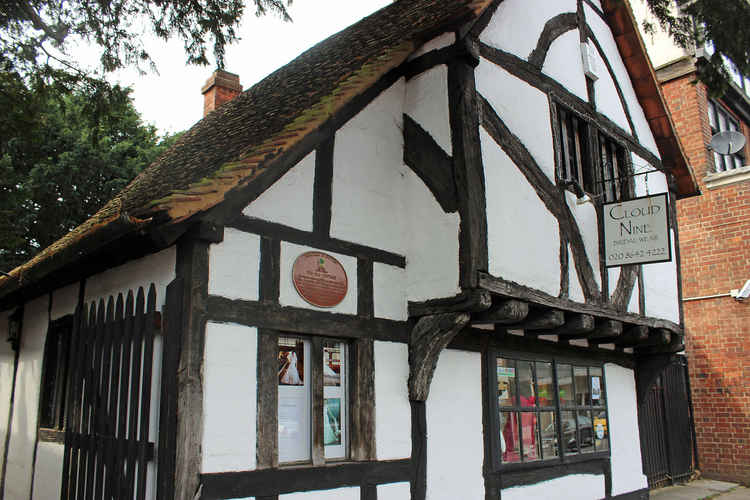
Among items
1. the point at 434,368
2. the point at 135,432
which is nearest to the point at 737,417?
the point at 434,368

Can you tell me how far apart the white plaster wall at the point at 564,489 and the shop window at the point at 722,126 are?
8.33 m

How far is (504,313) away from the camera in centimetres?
603

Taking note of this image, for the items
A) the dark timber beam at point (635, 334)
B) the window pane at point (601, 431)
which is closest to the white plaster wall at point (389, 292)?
the dark timber beam at point (635, 334)

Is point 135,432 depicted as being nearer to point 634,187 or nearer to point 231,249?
point 231,249

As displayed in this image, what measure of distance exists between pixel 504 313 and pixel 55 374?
197 inches

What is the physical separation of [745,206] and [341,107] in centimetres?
987

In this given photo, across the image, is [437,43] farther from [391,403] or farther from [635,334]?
[635,334]

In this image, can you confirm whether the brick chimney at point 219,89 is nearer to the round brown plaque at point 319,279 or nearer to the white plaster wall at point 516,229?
the white plaster wall at point 516,229

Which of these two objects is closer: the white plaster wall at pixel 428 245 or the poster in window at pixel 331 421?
the poster in window at pixel 331 421

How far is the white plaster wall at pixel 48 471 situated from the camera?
637cm

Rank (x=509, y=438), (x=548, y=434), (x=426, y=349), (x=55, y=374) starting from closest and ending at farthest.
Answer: (x=426, y=349) < (x=509, y=438) < (x=55, y=374) < (x=548, y=434)

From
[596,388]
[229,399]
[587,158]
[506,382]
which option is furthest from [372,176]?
[596,388]

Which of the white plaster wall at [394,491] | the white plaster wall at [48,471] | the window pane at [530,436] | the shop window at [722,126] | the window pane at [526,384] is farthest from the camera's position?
the shop window at [722,126]

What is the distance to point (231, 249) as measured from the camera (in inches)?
197
